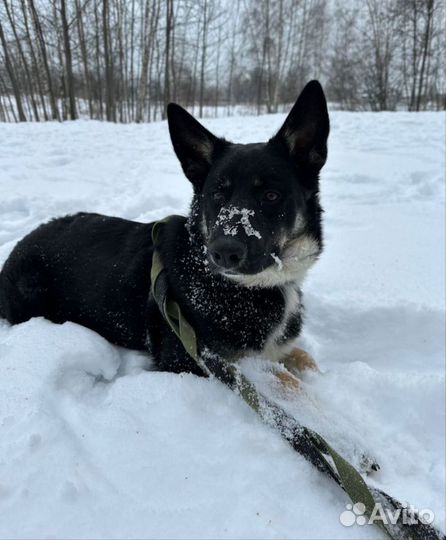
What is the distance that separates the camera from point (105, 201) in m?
5.73

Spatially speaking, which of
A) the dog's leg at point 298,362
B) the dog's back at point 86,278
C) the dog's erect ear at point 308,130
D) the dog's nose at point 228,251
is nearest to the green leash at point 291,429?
the dog's back at point 86,278

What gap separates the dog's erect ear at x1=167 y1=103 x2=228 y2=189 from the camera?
259 centimetres

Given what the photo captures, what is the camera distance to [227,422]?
1.96 metres

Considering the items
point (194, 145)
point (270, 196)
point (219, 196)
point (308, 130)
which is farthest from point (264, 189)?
point (194, 145)

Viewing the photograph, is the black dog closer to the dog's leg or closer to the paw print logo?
the dog's leg

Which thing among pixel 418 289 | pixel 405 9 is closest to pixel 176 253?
pixel 418 289

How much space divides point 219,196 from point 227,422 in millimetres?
1319

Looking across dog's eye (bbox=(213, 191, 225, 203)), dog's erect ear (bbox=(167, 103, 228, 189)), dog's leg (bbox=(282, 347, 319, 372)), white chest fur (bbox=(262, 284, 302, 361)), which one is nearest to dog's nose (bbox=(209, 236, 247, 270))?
dog's eye (bbox=(213, 191, 225, 203))

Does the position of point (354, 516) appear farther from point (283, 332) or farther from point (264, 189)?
point (264, 189)

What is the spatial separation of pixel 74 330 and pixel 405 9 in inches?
1122

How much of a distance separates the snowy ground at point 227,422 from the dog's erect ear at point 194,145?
1.34 meters

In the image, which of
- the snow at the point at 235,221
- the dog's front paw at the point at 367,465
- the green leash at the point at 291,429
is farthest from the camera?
the snow at the point at 235,221

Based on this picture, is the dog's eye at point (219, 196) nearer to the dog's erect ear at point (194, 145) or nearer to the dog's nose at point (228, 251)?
the dog's erect ear at point (194, 145)

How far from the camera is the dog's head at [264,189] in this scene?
87.0 inches
